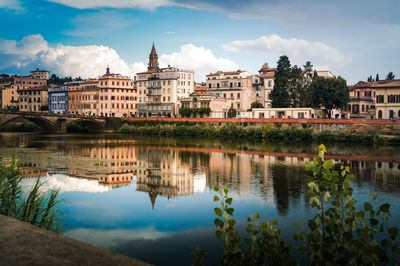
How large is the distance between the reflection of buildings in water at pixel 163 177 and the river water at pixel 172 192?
62mm

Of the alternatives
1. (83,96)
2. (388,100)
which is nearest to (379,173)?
(388,100)

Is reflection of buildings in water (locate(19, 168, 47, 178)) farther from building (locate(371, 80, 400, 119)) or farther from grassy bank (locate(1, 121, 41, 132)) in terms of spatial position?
grassy bank (locate(1, 121, 41, 132))

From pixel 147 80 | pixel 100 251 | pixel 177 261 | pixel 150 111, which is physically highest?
pixel 147 80

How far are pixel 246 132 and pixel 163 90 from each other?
38402 mm

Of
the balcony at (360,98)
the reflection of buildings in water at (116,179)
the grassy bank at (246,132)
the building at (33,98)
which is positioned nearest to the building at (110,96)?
the building at (33,98)

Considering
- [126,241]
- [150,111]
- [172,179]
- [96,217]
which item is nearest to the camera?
[126,241]

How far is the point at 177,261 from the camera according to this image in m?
12.6

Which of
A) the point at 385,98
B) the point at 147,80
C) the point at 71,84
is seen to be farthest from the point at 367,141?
the point at 71,84

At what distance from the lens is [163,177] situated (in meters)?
27.9

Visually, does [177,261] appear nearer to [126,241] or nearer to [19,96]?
[126,241]

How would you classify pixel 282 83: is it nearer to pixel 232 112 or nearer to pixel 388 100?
pixel 232 112

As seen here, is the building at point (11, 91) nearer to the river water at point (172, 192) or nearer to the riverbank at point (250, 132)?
the riverbank at point (250, 132)

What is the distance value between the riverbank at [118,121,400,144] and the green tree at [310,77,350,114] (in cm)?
1038

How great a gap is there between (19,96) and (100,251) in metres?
147
